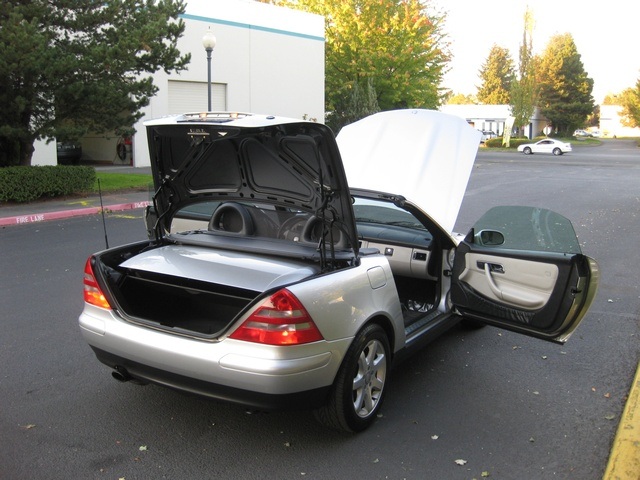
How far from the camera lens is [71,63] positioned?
525 inches

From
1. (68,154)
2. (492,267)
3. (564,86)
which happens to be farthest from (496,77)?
(492,267)

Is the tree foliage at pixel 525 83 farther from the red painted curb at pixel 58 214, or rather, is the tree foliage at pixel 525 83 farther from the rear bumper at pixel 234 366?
the rear bumper at pixel 234 366

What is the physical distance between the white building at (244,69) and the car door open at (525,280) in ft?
73.3

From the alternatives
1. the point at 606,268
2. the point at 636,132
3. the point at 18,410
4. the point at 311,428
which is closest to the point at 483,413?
the point at 311,428

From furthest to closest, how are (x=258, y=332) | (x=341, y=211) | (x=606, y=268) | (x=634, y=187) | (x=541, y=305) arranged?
(x=634, y=187) → (x=606, y=268) → (x=541, y=305) → (x=341, y=211) → (x=258, y=332)

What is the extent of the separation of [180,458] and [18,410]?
130 cm

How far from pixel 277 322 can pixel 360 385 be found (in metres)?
0.80

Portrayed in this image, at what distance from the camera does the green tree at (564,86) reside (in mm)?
79312

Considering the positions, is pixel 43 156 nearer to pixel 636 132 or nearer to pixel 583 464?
pixel 583 464

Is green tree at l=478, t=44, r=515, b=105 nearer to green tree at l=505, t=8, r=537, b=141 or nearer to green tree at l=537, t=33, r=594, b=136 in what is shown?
green tree at l=537, t=33, r=594, b=136

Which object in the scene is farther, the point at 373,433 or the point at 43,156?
the point at 43,156

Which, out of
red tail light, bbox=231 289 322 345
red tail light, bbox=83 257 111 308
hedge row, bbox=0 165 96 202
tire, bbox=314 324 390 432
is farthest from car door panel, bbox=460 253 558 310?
hedge row, bbox=0 165 96 202

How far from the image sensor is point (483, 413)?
13.0ft

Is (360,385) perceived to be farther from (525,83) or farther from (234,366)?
(525,83)
